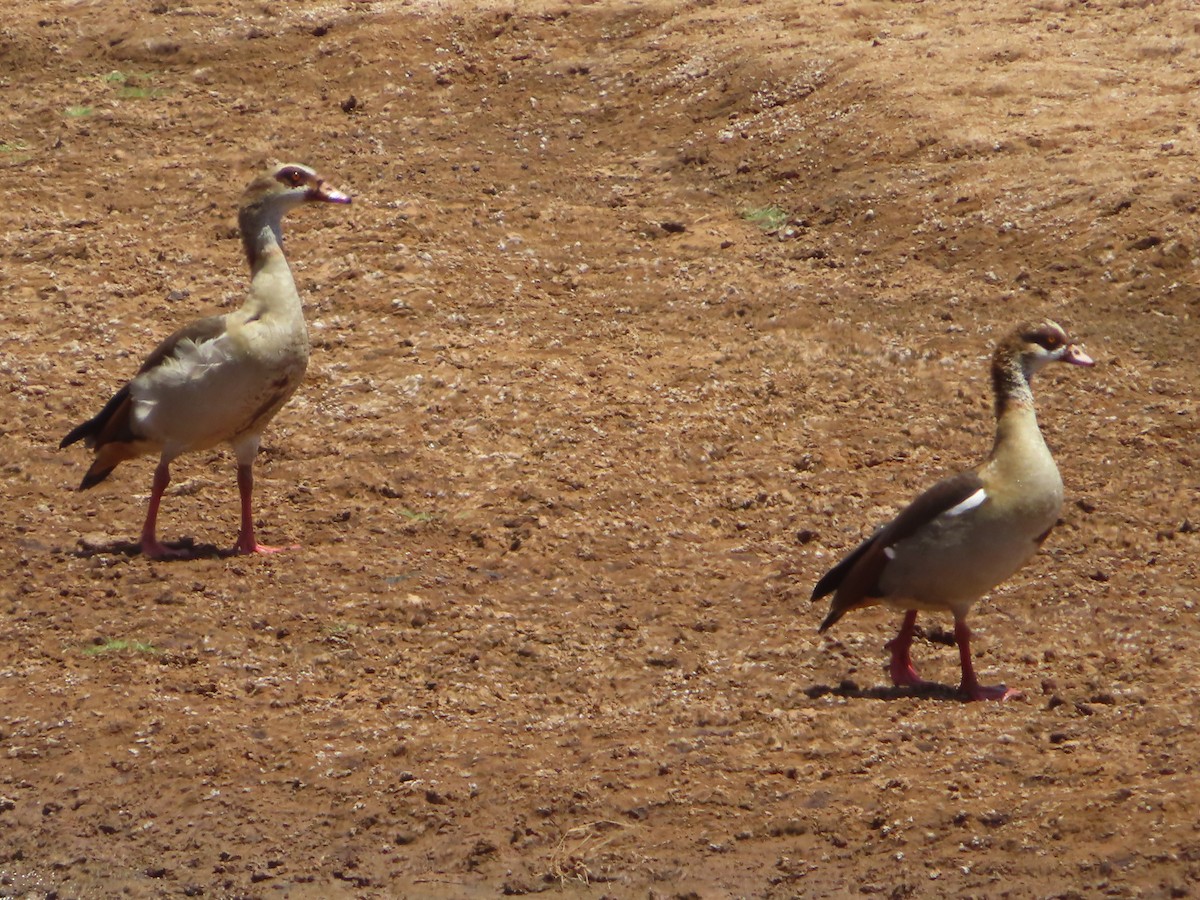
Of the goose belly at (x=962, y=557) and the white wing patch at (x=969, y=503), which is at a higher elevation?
the white wing patch at (x=969, y=503)

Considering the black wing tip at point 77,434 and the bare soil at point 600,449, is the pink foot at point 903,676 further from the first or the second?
the black wing tip at point 77,434

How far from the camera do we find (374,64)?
602 inches

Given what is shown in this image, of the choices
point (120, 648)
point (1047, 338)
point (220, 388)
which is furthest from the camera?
point (220, 388)

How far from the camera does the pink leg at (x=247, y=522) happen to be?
920 centimetres

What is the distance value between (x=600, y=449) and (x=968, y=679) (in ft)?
10.8

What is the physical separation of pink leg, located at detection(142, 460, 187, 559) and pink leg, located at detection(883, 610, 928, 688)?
3699 mm

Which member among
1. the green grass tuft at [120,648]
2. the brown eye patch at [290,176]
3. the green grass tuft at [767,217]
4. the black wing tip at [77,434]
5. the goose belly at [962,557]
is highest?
the brown eye patch at [290,176]

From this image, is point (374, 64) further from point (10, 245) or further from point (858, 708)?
point (858, 708)

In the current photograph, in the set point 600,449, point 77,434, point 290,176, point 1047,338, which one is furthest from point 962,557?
point 77,434

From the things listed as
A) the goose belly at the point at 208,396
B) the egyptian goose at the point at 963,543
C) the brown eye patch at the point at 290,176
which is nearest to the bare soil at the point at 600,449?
the egyptian goose at the point at 963,543

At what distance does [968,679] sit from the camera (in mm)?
7578

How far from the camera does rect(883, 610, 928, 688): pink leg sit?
7.76 m

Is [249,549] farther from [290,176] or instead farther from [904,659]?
[904,659]

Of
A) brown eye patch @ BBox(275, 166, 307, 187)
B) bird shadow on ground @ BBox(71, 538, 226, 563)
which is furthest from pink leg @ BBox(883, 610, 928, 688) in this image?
brown eye patch @ BBox(275, 166, 307, 187)
